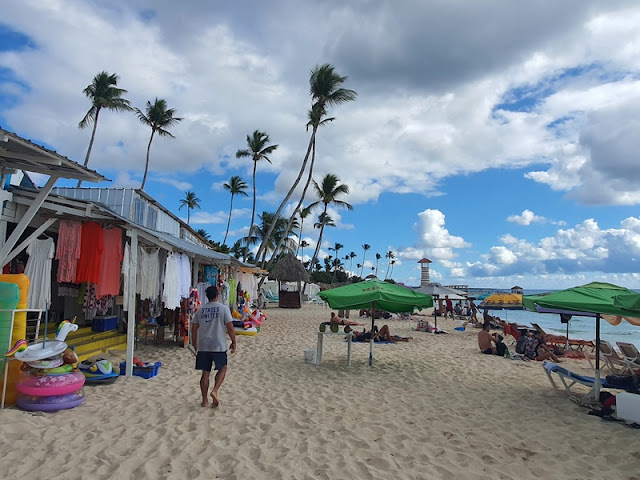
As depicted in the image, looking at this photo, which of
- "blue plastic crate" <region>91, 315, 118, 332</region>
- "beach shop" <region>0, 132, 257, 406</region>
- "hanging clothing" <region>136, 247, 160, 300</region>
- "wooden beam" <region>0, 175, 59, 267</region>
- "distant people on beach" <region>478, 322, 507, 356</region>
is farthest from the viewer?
"distant people on beach" <region>478, 322, 507, 356</region>

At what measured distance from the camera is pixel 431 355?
9.87 metres

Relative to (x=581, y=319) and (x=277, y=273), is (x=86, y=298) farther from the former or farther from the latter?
(x=581, y=319)

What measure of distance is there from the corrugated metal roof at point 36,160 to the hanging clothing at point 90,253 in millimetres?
891

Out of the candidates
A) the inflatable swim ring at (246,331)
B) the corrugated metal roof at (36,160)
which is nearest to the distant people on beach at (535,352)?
the inflatable swim ring at (246,331)

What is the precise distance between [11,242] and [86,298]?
3.17 metres

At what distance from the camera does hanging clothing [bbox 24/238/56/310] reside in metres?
5.94

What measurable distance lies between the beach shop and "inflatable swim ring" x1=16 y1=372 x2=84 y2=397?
1.11 m

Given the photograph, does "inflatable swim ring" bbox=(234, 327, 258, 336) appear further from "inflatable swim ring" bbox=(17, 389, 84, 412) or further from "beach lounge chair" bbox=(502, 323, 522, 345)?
"beach lounge chair" bbox=(502, 323, 522, 345)

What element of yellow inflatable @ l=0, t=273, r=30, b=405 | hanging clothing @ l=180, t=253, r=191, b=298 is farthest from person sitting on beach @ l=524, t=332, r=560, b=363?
yellow inflatable @ l=0, t=273, r=30, b=405

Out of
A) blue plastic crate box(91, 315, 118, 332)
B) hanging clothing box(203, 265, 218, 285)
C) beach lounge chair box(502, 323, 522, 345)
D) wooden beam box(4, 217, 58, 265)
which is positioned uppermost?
wooden beam box(4, 217, 58, 265)

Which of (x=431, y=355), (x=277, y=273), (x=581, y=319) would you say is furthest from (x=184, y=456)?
(x=581, y=319)

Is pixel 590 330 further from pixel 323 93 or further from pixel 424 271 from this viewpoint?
pixel 323 93

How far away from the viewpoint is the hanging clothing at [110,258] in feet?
21.3

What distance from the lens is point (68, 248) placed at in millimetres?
6262
